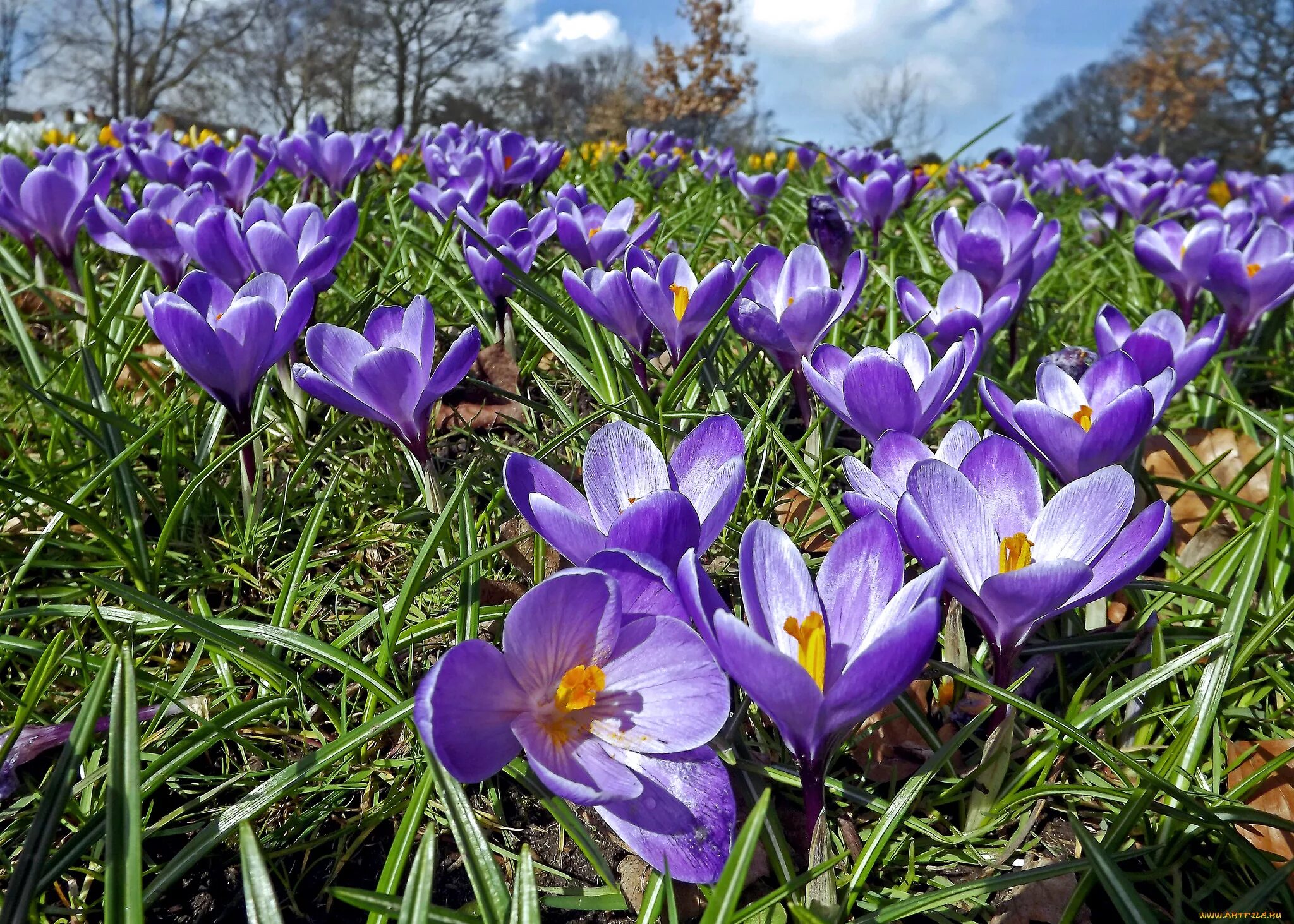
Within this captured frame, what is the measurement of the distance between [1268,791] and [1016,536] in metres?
0.57

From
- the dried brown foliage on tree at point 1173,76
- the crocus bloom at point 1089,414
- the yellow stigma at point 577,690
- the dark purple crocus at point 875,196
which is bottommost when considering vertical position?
the yellow stigma at point 577,690

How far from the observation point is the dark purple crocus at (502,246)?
184 centimetres

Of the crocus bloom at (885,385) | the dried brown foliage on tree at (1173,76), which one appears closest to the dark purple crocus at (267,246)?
the crocus bloom at (885,385)

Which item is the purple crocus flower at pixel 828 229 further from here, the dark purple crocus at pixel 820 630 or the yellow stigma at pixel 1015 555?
the dark purple crocus at pixel 820 630

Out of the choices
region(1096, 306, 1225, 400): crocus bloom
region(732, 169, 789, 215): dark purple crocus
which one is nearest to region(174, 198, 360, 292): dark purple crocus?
region(1096, 306, 1225, 400): crocus bloom

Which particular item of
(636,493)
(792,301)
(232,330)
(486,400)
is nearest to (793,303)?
(792,301)

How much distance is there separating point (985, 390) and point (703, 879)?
855 mm

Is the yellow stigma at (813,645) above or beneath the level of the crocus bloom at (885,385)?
beneath

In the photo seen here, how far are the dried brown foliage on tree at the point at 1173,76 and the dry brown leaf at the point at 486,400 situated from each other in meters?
43.5

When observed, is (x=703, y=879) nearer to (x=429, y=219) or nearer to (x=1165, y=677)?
(x=1165, y=677)

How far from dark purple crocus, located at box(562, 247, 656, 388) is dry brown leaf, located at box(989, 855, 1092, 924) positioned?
41.9 inches

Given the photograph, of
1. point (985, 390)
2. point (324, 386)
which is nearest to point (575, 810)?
point (324, 386)

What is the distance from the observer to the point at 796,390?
1771mm

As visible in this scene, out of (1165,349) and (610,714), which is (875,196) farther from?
(610,714)
